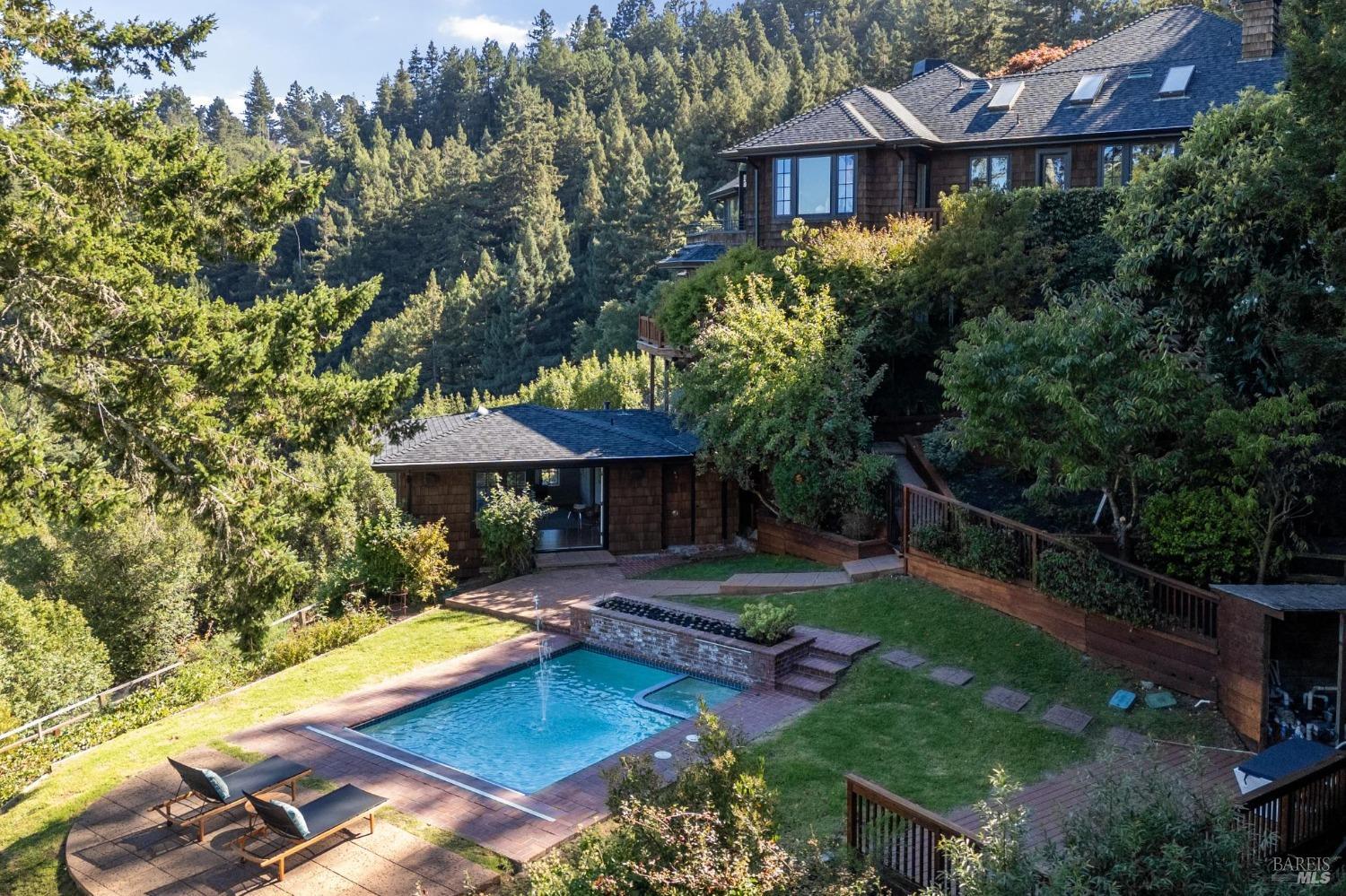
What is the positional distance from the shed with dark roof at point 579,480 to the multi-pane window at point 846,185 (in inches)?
295

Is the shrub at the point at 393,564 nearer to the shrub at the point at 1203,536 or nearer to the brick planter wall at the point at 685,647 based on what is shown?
the brick planter wall at the point at 685,647

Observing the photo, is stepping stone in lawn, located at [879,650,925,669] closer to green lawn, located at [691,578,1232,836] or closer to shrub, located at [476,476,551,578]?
green lawn, located at [691,578,1232,836]

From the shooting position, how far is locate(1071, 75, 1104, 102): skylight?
25.8 m

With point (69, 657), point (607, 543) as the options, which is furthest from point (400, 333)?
point (69, 657)

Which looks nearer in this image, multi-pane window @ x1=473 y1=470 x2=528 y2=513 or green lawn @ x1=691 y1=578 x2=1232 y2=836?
green lawn @ x1=691 y1=578 x2=1232 y2=836

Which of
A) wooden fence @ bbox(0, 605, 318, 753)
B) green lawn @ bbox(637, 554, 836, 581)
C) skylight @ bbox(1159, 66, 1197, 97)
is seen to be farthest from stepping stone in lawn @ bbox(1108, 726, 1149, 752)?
skylight @ bbox(1159, 66, 1197, 97)

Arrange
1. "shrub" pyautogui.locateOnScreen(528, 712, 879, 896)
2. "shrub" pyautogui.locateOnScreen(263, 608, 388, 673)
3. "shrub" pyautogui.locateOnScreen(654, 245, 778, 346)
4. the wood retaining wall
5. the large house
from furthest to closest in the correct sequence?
1. the large house
2. "shrub" pyautogui.locateOnScreen(654, 245, 778, 346)
3. "shrub" pyautogui.locateOnScreen(263, 608, 388, 673)
4. the wood retaining wall
5. "shrub" pyautogui.locateOnScreen(528, 712, 879, 896)

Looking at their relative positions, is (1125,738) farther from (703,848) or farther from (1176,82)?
(1176,82)

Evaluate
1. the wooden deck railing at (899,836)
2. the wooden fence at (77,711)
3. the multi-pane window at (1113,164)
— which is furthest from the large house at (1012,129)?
the wooden deck railing at (899,836)

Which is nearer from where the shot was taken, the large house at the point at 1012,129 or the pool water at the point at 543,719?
the pool water at the point at 543,719

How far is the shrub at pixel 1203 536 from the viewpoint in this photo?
1350 cm

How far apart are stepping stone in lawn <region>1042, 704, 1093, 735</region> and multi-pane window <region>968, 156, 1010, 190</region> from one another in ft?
54.6

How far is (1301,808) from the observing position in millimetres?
8562

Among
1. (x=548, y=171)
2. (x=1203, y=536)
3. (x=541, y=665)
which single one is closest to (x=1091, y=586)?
(x=1203, y=536)
